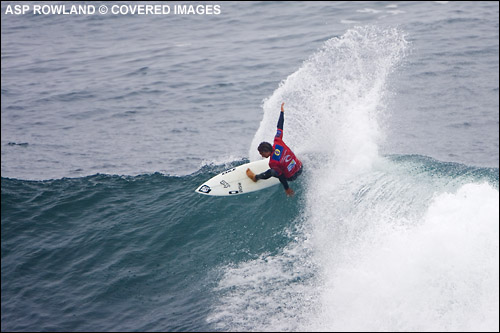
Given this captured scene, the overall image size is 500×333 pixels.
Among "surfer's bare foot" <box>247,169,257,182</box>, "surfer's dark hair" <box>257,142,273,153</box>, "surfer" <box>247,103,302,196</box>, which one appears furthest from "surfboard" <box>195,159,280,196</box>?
"surfer's dark hair" <box>257,142,273,153</box>

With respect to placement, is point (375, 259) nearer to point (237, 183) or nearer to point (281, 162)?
point (281, 162)

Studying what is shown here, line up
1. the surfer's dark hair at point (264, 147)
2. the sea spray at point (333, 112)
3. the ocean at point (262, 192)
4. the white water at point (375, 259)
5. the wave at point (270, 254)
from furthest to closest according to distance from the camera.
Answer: the sea spray at point (333, 112) → the surfer's dark hair at point (264, 147) → the ocean at point (262, 192) → the wave at point (270, 254) → the white water at point (375, 259)

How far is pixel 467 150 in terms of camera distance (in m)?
Result: 16.9

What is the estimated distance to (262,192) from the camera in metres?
14.2

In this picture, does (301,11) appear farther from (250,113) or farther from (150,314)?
(150,314)

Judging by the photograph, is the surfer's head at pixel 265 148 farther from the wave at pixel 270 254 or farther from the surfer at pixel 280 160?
the wave at pixel 270 254

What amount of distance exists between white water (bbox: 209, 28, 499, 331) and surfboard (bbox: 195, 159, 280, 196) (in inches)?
47.2

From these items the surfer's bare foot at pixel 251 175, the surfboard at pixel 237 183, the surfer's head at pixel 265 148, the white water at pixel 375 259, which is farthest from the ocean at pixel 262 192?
the surfer's head at pixel 265 148

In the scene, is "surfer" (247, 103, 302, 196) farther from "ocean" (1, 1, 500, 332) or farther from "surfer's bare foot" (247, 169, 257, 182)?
"ocean" (1, 1, 500, 332)

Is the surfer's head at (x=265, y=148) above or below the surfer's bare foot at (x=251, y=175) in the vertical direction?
above

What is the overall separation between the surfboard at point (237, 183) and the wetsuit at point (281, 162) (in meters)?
0.70

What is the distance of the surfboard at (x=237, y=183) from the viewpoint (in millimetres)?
14008

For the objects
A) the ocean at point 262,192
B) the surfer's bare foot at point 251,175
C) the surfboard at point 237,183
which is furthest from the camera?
the surfboard at point 237,183

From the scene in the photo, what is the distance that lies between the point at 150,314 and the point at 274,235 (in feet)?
11.0
